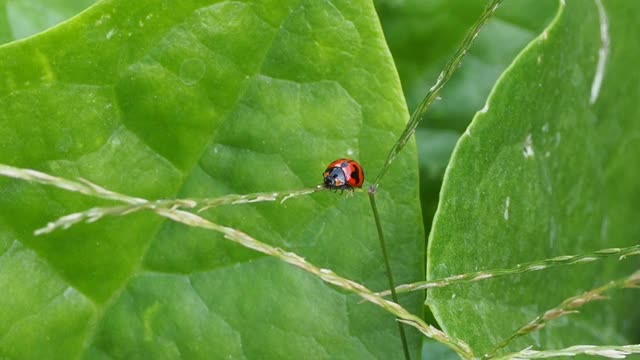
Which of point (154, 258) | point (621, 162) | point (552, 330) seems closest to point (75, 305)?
point (154, 258)

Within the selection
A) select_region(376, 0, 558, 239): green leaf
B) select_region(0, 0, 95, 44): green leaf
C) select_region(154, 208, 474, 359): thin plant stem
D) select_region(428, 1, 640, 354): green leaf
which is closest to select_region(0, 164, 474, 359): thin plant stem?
select_region(154, 208, 474, 359): thin plant stem

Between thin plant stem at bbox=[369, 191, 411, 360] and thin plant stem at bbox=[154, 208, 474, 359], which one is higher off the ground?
thin plant stem at bbox=[154, 208, 474, 359]

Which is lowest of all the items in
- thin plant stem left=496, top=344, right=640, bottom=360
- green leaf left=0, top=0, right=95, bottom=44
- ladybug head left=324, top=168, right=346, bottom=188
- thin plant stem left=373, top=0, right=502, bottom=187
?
green leaf left=0, top=0, right=95, bottom=44

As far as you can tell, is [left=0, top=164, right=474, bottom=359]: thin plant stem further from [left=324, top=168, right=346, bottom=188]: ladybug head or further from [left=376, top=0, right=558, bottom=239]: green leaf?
[left=376, top=0, right=558, bottom=239]: green leaf

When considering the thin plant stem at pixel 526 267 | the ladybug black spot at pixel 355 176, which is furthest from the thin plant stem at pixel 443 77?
the thin plant stem at pixel 526 267

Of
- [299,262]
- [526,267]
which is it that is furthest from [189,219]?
[526,267]

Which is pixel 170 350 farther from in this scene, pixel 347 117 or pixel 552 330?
pixel 552 330
